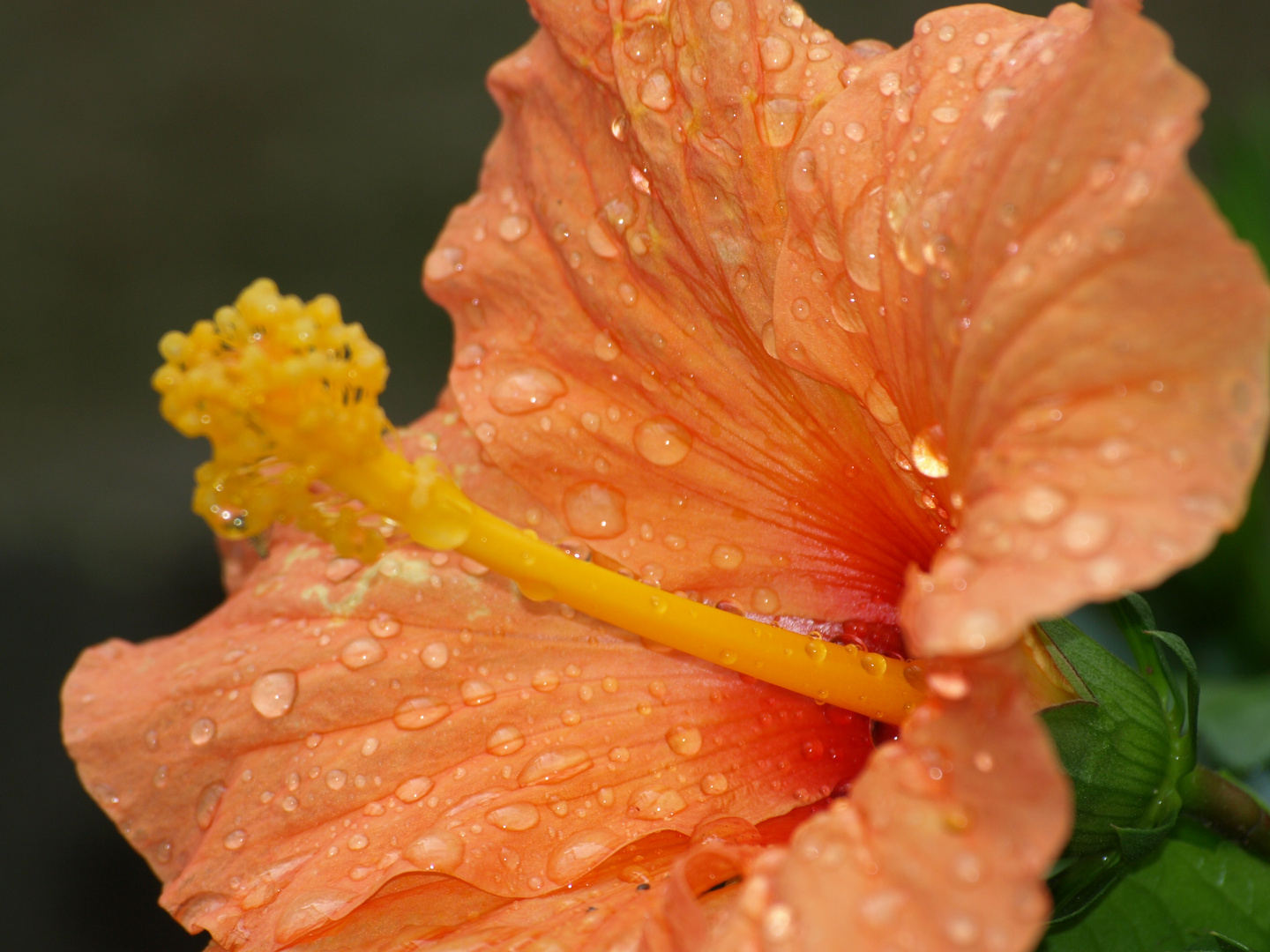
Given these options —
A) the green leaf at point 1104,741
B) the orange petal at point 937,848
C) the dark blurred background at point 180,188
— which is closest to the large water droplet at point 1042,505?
the orange petal at point 937,848

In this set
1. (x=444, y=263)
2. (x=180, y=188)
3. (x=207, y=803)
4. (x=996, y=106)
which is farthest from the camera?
(x=180, y=188)

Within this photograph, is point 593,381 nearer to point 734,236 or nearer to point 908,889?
point 734,236

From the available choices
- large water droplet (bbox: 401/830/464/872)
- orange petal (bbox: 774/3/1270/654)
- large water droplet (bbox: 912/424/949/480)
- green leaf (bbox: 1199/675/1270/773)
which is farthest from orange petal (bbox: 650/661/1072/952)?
green leaf (bbox: 1199/675/1270/773)

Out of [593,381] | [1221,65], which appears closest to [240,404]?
[593,381]

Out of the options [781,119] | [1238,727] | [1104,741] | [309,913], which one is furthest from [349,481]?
[1238,727]

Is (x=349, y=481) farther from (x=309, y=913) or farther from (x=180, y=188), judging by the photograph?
(x=180, y=188)
